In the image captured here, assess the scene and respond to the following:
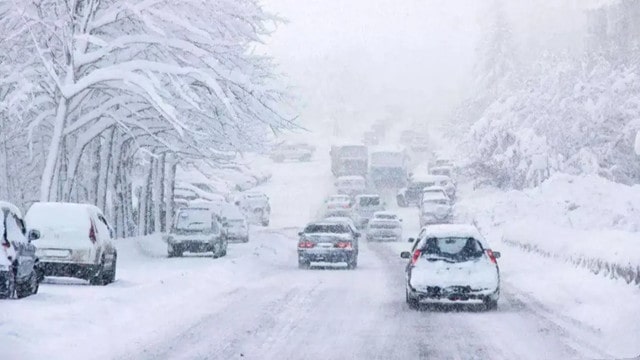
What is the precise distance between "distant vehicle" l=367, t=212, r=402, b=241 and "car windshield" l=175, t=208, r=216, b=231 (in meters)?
17.5

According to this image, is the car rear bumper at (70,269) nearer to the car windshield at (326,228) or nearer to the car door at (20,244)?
the car door at (20,244)

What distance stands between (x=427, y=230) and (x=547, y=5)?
134 m

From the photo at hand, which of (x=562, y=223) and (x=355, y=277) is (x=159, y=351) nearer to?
(x=355, y=277)

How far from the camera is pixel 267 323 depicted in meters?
17.6

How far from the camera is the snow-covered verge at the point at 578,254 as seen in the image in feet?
59.0

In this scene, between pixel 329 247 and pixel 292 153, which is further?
pixel 292 153

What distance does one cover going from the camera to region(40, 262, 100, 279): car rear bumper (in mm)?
23797

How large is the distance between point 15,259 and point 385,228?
37528 mm

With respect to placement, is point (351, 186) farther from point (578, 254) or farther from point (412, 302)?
point (412, 302)

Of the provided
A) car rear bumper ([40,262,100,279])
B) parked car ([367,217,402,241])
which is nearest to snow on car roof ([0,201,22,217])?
car rear bumper ([40,262,100,279])

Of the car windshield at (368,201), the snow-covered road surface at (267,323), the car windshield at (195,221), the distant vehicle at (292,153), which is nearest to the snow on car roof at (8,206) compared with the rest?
the snow-covered road surface at (267,323)

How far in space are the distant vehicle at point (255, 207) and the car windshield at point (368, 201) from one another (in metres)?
7.72

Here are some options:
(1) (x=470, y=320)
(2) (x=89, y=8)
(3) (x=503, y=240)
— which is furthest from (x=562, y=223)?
(1) (x=470, y=320)

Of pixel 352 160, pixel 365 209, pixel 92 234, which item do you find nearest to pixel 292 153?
pixel 352 160
